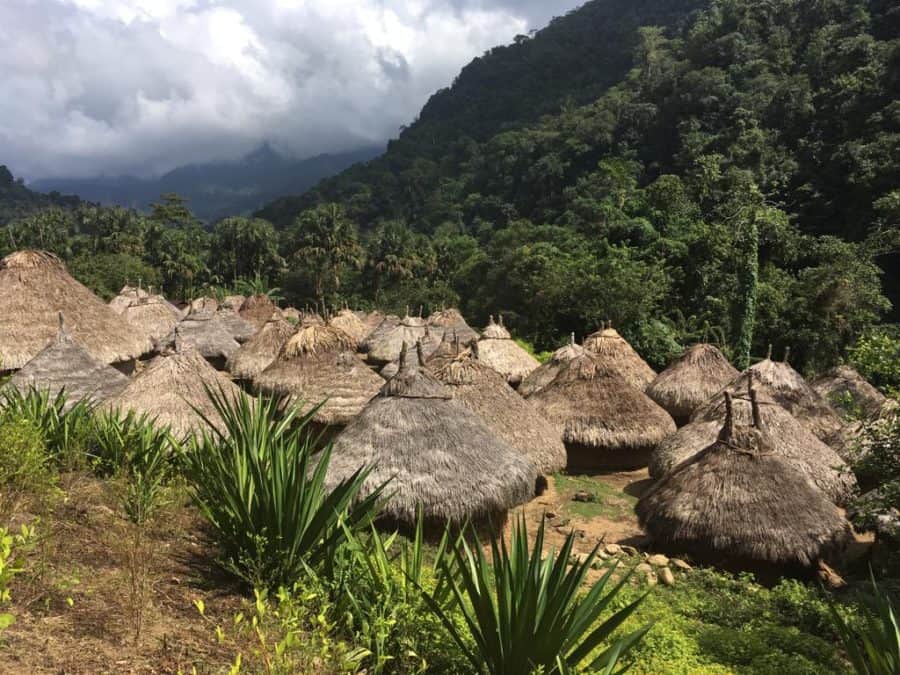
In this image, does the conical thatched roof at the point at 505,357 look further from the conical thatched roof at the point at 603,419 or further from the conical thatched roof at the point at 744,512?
the conical thatched roof at the point at 744,512

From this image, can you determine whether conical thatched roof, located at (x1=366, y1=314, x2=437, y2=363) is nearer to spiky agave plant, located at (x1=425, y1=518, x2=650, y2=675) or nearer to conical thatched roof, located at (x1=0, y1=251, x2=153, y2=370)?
conical thatched roof, located at (x1=0, y1=251, x2=153, y2=370)

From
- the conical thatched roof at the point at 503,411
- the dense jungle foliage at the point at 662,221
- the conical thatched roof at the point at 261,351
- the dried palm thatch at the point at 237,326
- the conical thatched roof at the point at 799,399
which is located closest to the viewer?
the conical thatched roof at the point at 503,411

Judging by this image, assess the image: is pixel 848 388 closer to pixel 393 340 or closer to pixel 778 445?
pixel 778 445

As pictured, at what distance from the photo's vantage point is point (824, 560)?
26.9ft

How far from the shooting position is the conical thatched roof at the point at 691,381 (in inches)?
615

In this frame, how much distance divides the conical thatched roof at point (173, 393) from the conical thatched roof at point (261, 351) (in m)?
7.67

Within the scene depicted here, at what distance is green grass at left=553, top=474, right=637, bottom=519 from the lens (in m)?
11.1

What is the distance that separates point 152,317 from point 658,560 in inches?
815

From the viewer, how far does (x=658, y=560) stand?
842 centimetres

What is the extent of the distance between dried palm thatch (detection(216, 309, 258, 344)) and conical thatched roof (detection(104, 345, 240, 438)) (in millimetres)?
14732

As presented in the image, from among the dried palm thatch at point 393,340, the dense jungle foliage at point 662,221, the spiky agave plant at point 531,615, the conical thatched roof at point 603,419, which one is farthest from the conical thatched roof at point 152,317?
the spiky agave plant at point 531,615

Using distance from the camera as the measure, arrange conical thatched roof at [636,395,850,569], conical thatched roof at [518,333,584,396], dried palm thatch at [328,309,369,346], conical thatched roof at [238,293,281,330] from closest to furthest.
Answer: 1. conical thatched roof at [636,395,850,569]
2. conical thatched roof at [518,333,584,396]
3. dried palm thatch at [328,309,369,346]
4. conical thatched roof at [238,293,281,330]

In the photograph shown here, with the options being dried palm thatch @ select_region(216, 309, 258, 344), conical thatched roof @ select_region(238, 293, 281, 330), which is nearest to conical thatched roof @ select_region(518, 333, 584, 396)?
dried palm thatch @ select_region(216, 309, 258, 344)

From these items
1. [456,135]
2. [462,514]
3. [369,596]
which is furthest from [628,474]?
[456,135]
